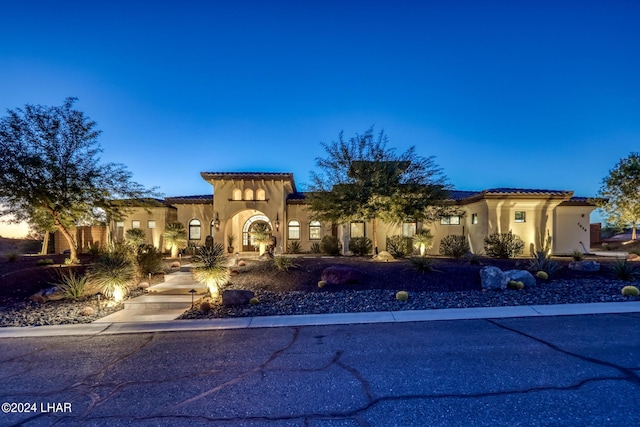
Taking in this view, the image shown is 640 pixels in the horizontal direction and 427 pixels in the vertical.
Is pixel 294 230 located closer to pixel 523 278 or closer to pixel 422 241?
pixel 422 241

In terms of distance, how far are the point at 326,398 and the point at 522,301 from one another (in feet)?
24.0

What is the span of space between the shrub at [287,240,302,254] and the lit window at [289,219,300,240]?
51 centimetres

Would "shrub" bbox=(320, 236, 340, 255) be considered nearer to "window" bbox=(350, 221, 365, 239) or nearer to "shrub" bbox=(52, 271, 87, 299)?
"window" bbox=(350, 221, 365, 239)

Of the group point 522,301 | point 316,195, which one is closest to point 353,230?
point 316,195

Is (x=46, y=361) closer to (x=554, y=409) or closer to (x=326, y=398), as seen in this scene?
(x=326, y=398)

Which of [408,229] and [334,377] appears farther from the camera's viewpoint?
[408,229]

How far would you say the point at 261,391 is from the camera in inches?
155

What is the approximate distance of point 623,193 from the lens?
67.1ft

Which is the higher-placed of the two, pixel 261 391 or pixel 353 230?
pixel 353 230

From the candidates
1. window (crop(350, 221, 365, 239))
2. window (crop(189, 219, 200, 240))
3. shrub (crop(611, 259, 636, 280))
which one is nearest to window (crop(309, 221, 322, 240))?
window (crop(350, 221, 365, 239))

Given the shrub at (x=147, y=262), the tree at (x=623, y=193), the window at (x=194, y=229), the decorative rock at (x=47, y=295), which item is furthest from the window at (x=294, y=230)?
the tree at (x=623, y=193)

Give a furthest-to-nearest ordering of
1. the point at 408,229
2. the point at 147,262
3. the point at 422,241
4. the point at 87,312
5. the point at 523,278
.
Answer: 1. the point at 408,229
2. the point at 422,241
3. the point at 147,262
4. the point at 523,278
5. the point at 87,312

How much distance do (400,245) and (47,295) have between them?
16.4 m

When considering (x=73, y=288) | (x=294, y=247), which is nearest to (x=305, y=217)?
(x=294, y=247)
